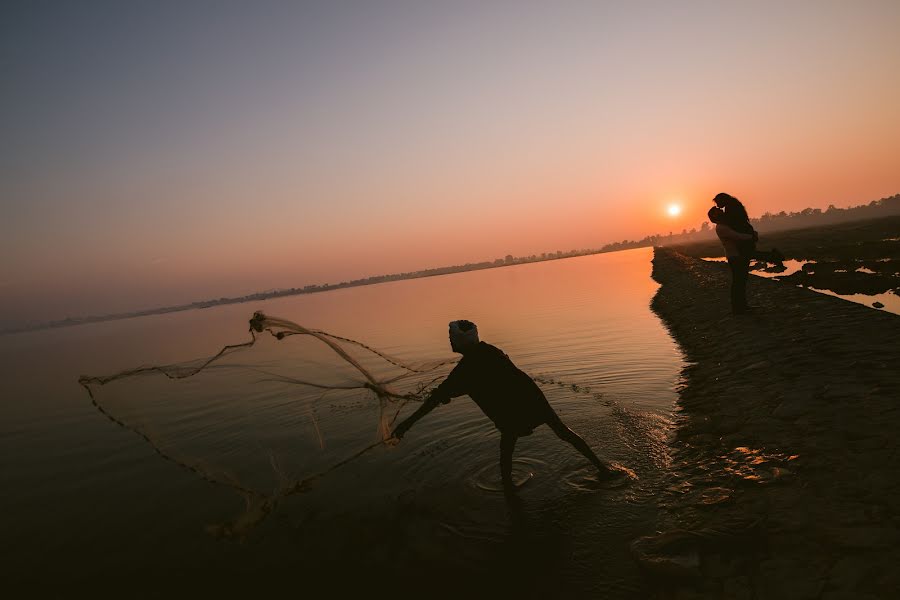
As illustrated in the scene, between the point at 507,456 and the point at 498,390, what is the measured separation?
43.4 inches

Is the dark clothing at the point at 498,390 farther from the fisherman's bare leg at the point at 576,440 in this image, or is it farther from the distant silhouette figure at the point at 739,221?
the distant silhouette figure at the point at 739,221

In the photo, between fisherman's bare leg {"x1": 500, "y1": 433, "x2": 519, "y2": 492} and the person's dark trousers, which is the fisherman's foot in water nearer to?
fisherman's bare leg {"x1": 500, "y1": 433, "x2": 519, "y2": 492}

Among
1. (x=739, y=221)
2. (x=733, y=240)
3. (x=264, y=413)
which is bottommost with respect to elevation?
(x=264, y=413)

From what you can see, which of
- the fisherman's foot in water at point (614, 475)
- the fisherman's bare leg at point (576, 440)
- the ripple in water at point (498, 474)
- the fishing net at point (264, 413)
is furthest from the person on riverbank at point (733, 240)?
the fishing net at point (264, 413)

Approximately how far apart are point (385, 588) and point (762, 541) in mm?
3916

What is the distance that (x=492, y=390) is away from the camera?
578cm

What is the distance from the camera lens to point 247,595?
533 cm

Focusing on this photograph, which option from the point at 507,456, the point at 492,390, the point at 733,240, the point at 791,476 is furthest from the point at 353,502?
the point at 733,240

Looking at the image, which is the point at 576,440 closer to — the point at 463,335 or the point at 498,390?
the point at 498,390

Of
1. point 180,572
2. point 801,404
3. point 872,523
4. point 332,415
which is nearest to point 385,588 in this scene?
point 180,572

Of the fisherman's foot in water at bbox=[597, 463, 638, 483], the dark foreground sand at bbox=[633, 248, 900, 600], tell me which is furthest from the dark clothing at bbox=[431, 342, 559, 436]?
the dark foreground sand at bbox=[633, 248, 900, 600]

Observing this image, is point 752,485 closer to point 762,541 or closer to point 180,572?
point 762,541

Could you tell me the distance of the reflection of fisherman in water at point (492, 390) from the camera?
564 cm

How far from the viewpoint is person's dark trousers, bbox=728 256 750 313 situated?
12.2 meters
